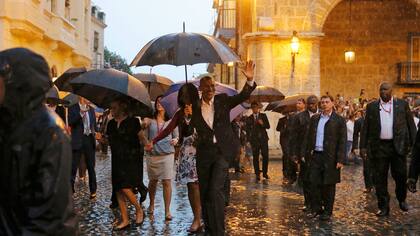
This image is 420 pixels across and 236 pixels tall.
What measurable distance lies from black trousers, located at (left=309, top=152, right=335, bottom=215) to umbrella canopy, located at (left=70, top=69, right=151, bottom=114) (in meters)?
2.43

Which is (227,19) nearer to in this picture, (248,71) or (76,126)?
(76,126)

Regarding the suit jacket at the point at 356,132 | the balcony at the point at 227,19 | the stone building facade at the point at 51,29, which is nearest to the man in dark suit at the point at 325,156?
the suit jacket at the point at 356,132

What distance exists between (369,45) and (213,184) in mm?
19760

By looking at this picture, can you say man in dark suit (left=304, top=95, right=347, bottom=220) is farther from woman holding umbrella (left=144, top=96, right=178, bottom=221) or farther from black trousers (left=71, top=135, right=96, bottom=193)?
black trousers (left=71, top=135, right=96, bottom=193)

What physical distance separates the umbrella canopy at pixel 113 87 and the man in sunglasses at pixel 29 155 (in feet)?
15.8

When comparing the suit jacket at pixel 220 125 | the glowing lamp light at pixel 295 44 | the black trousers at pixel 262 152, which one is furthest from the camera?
the glowing lamp light at pixel 295 44

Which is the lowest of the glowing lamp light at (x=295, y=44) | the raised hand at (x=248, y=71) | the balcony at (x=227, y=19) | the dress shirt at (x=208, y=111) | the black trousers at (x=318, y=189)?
the black trousers at (x=318, y=189)

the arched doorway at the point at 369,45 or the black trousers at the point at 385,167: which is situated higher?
the arched doorway at the point at 369,45

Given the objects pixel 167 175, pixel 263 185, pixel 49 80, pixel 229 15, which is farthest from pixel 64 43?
pixel 49 80

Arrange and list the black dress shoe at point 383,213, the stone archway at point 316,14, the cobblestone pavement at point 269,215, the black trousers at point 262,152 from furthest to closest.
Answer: the stone archway at point 316,14, the black trousers at point 262,152, the black dress shoe at point 383,213, the cobblestone pavement at point 269,215

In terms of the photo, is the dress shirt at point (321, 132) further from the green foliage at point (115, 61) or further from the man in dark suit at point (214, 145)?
the green foliage at point (115, 61)

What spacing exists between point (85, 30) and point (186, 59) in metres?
25.9

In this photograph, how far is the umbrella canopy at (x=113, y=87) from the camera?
24.2 ft

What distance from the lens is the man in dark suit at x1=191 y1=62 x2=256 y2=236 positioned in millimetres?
6438
